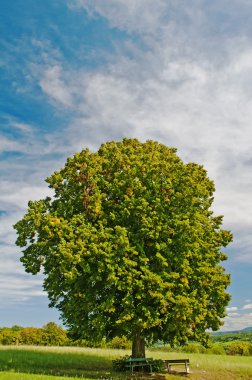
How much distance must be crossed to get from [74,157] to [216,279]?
15.5 metres

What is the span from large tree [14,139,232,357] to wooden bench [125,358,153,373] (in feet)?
4.84

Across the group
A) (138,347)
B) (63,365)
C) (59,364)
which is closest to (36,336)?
(59,364)

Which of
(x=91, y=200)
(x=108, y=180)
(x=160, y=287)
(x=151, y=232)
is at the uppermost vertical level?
(x=108, y=180)

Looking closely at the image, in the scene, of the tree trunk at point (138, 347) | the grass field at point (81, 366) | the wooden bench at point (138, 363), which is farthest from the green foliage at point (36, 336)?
the wooden bench at point (138, 363)

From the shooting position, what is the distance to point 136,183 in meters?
32.5

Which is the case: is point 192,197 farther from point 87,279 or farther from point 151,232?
point 87,279

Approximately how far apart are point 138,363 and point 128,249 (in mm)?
9552

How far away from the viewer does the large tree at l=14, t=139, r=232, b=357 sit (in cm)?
2903

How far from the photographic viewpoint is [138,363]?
31859 mm

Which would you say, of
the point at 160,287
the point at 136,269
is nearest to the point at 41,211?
the point at 136,269

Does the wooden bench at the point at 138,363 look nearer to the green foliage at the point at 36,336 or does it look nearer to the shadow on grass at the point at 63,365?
the shadow on grass at the point at 63,365

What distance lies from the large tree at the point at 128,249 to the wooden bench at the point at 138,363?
4.84ft

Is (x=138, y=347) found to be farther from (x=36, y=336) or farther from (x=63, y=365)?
(x=36, y=336)

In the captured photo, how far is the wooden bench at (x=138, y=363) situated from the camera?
30.3m
